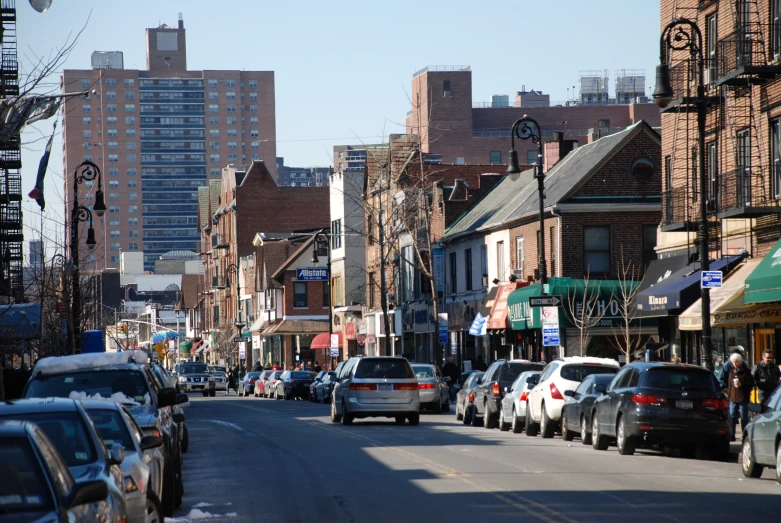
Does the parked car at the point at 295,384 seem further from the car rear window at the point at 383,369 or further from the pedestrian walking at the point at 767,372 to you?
the pedestrian walking at the point at 767,372

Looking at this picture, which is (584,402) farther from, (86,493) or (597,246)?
(597,246)

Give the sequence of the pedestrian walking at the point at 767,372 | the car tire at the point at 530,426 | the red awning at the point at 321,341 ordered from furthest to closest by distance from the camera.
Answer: the red awning at the point at 321,341, the car tire at the point at 530,426, the pedestrian walking at the point at 767,372

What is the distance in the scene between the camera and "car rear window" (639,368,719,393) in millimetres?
21312

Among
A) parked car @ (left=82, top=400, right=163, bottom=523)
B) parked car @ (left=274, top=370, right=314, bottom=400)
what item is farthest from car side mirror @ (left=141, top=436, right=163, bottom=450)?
parked car @ (left=274, top=370, right=314, bottom=400)

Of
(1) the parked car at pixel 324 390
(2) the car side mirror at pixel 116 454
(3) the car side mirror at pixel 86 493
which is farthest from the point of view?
(1) the parked car at pixel 324 390

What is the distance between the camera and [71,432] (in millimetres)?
9703

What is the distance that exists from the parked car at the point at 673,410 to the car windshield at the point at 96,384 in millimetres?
9507

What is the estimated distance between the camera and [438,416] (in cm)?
3834

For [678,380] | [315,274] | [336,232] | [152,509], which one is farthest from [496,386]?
[336,232]

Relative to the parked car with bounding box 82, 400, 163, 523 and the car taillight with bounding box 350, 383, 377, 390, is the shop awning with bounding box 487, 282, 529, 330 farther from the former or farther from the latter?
the parked car with bounding box 82, 400, 163, 523

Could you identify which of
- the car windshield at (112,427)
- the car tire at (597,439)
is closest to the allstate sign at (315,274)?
the car tire at (597,439)

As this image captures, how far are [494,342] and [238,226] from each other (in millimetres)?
59612

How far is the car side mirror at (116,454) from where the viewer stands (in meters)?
9.46

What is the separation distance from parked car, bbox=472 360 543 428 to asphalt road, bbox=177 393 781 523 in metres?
3.49
